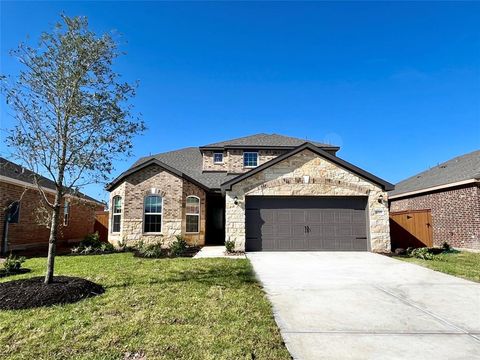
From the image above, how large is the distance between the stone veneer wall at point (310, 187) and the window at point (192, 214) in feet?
7.87

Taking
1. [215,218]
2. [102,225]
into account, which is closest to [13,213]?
[102,225]

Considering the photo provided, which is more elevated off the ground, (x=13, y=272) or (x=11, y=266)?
(x=11, y=266)

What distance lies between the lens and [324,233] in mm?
13812

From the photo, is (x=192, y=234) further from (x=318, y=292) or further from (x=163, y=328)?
(x=163, y=328)

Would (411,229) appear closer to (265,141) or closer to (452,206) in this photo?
(452,206)

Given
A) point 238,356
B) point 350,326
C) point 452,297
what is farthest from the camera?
point 452,297

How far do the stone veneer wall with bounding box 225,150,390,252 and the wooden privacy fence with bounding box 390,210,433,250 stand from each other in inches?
101

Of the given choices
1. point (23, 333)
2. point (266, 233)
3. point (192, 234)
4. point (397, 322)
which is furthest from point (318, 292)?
point (192, 234)

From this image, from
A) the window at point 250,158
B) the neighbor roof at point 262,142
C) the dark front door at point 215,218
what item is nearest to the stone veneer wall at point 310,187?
the dark front door at point 215,218

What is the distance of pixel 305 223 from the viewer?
13836mm

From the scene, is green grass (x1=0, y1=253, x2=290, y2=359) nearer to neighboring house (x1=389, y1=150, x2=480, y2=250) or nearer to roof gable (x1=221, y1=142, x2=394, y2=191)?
roof gable (x1=221, y1=142, x2=394, y2=191)

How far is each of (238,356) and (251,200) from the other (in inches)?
415

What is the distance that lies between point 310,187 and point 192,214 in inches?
241

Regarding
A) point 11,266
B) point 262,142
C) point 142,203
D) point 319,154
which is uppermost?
point 262,142
